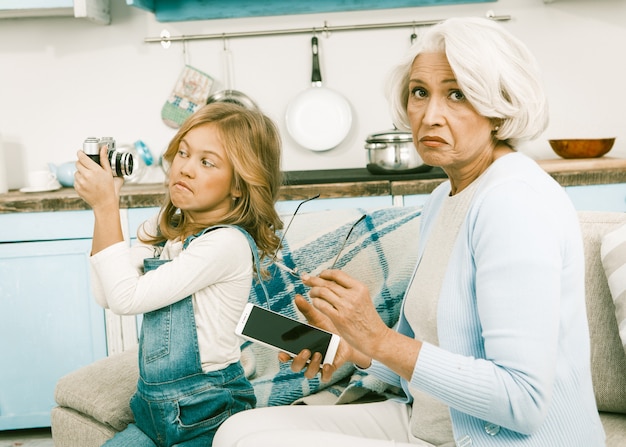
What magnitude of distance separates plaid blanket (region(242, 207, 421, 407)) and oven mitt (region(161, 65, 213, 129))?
1330 mm

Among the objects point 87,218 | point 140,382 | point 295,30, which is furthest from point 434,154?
point 295,30

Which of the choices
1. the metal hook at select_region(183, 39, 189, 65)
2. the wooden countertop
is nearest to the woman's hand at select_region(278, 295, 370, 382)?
the wooden countertop

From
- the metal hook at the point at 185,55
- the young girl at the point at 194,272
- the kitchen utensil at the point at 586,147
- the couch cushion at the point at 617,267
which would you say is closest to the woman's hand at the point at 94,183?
the young girl at the point at 194,272

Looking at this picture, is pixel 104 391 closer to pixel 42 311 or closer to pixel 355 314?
pixel 355 314

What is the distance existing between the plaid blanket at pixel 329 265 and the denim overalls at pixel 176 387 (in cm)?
27

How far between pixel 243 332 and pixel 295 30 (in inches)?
80.8

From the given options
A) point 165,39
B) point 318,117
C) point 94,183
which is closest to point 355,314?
point 94,183

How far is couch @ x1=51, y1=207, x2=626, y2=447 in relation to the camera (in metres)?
1.37

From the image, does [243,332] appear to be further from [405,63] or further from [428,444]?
[405,63]

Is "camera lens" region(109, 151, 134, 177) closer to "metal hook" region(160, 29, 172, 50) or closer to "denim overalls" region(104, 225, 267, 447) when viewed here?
"denim overalls" region(104, 225, 267, 447)

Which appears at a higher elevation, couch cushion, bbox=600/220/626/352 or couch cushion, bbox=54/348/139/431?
couch cushion, bbox=600/220/626/352

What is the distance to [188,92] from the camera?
9.45 feet

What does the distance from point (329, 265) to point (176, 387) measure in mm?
562

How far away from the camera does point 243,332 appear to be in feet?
3.58
